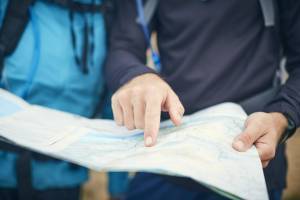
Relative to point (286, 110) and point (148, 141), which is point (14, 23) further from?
point (286, 110)

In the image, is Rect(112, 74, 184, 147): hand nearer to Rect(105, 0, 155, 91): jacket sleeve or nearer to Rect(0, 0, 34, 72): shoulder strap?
Rect(105, 0, 155, 91): jacket sleeve

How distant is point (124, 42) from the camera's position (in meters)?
0.89

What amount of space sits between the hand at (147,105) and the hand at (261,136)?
0.10 metres

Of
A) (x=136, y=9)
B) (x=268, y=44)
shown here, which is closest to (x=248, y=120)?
(x=268, y=44)

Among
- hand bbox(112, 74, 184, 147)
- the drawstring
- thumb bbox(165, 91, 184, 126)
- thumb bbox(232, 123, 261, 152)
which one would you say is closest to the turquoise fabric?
the drawstring

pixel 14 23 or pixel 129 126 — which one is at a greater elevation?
pixel 14 23

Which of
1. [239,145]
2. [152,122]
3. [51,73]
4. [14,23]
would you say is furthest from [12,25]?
[239,145]

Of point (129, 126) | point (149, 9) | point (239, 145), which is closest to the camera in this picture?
point (239, 145)

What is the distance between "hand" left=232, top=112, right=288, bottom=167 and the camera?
1.75 feet

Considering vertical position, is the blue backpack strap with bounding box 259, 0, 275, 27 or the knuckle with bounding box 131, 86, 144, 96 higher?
the blue backpack strap with bounding box 259, 0, 275, 27

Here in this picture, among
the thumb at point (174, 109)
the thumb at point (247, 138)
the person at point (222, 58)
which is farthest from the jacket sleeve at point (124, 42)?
the thumb at point (247, 138)

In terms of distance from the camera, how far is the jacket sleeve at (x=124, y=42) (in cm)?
84

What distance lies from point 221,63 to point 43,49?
448mm

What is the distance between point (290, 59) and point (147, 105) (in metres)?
0.43
